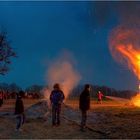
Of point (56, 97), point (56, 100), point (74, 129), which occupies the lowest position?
point (74, 129)

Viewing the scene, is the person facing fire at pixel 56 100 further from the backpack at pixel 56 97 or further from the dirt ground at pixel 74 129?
the dirt ground at pixel 74 129

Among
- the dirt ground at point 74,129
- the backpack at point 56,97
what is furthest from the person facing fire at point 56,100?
the dirt ground at point 74,129

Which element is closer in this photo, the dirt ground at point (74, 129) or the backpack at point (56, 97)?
the dirt ground at point (74, 129)

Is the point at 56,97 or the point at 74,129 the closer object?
the point at 74,129

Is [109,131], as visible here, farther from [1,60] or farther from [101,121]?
[1,60]

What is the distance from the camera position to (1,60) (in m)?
58.7

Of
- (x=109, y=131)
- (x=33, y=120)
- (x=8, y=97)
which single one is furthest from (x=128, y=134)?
(x=8, y=97)

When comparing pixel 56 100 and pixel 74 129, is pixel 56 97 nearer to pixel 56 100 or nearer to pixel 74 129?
pixel 56 100

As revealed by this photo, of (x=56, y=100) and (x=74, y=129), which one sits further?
(x=56, y=100)

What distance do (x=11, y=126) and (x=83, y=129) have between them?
13.6ft

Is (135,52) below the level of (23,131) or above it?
above

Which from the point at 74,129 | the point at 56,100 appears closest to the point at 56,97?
the point at 56,100

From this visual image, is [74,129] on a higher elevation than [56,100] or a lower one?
lower

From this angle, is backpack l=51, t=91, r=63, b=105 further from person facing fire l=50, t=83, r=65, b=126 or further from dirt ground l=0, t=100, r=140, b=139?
dirt ground l=0, t=100, r=140, b=139
